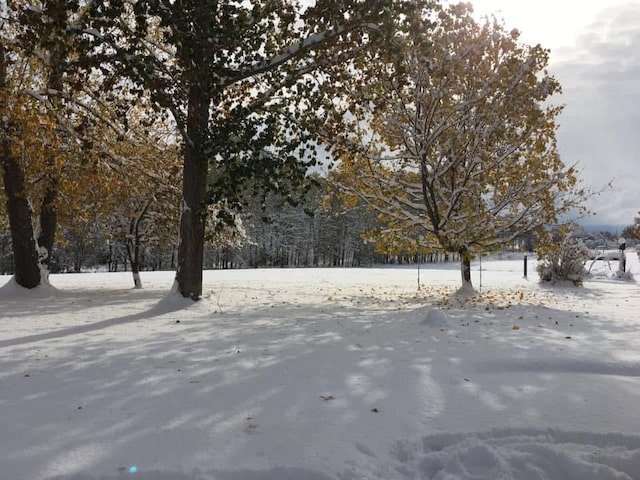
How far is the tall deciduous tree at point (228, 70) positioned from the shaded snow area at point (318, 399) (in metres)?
3.10

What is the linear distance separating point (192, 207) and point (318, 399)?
22.4 feet

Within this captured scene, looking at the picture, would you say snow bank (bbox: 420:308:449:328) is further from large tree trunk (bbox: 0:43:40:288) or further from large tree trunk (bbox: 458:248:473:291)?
large tree trunk (bbox: 0:43:40:288)

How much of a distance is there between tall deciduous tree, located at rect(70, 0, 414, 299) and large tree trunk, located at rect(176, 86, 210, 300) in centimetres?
2

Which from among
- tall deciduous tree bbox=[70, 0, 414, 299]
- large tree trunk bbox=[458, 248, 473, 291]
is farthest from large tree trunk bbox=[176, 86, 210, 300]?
large tree trunk bbox=[458, 248, 473, 291]

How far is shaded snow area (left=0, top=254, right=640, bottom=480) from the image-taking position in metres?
2.79

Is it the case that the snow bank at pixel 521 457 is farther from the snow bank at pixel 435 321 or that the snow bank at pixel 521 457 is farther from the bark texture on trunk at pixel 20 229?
the bark texture on trunk at pixel 20 229

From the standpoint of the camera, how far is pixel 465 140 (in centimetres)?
1182

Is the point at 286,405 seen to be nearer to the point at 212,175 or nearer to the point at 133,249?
the point at 212,175

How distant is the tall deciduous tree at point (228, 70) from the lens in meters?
8.07

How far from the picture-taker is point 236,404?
376 cm

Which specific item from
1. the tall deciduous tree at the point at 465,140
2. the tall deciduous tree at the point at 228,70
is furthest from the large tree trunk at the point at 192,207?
the tall deciduous tree at the point at 465,140

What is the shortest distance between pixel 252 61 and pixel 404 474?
8.61 meters

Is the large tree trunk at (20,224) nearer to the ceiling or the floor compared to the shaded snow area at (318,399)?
nearer to the ceiling

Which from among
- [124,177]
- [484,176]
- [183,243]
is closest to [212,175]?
[124,177]
